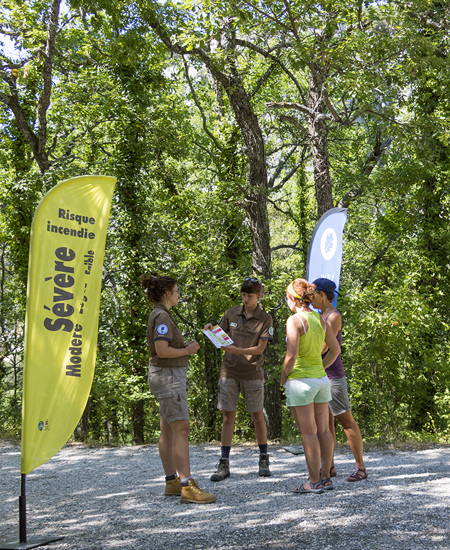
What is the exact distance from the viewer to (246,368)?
485 centimetres

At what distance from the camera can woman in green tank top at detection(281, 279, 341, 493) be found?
4.04m

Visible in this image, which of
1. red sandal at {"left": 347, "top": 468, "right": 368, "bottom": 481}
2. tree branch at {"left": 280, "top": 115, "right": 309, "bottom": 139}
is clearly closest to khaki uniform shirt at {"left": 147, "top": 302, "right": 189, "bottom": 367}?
red sandal at {"left": 347, "top": 468, "right": 368, "bottom": 481}

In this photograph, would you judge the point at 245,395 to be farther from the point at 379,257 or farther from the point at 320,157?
the point at 379,257

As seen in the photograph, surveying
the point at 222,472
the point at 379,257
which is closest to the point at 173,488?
the point at 222,472

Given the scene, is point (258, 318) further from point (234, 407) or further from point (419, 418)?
point (419, 418)

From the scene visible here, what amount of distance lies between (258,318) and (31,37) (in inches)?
303

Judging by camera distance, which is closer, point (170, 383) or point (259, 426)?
point (170, 383)

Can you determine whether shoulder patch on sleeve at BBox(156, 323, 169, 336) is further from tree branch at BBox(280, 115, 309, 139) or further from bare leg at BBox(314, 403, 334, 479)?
tree branch at BBox(280, 115, 309, 139)

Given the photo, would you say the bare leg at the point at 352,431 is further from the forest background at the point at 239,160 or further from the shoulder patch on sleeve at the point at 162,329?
the forest background at the point at 239,160

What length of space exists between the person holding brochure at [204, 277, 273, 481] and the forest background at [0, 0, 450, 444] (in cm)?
337

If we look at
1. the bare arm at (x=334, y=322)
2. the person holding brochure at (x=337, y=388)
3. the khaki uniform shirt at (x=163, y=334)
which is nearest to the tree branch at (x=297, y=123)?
the person holding brochure at (x=337, y=388)

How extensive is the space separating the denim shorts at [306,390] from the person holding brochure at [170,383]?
86cm

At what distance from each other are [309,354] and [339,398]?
2.15ft

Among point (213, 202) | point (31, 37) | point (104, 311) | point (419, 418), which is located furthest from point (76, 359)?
point (419, 418)
